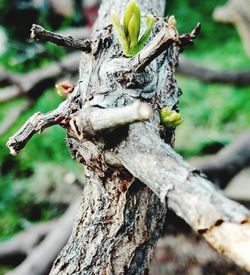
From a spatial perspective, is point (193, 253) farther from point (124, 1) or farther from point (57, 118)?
point (57, 118)

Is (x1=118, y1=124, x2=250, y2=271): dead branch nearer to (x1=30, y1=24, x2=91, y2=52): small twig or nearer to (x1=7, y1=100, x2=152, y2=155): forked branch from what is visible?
(x1=7, y1=100, x2=152, y2=155): forked branch

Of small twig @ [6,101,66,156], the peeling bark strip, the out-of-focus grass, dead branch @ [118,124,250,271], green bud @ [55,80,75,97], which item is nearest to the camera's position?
dead branch @ [118,124,250,271]

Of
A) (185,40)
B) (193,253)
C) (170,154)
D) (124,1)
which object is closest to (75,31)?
(193,253)

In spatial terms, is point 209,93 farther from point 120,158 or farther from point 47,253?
point 120,158

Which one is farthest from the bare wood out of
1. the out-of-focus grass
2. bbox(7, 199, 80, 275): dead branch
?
the out-of-focus grass

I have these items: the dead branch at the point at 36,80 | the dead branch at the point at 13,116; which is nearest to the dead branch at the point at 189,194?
the dead branch at the point at 36,80

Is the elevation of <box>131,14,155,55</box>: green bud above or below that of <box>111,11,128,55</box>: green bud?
above

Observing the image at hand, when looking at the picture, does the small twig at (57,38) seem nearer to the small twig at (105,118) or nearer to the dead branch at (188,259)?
the small twig at (105,118)
